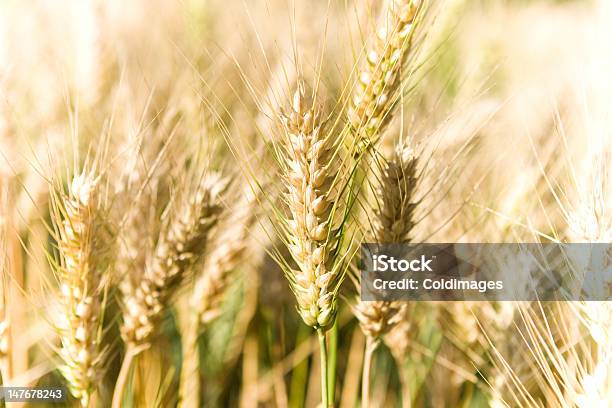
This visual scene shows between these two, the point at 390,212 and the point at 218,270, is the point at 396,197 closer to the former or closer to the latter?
the point at 390,212

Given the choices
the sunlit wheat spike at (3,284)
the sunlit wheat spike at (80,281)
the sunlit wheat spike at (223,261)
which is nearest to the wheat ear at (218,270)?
the sunlit wheat spike at (223,261)

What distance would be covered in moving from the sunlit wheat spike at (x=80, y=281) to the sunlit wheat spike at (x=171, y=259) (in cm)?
6

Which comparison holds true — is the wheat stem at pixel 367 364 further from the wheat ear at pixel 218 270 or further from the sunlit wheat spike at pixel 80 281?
the sunlit wheat spike at pixel 80 281

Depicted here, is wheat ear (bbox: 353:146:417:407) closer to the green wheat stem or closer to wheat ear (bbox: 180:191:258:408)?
the green wheat stem

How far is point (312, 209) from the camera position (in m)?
0.63

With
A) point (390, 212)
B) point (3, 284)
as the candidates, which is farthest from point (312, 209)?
point (3, 284)

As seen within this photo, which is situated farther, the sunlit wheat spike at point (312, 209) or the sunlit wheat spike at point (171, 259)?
the sunlit wheat spike at point (171, 259)

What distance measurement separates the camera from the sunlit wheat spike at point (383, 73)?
68cm

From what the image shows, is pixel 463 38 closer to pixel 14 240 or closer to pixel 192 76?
pixel 192 76

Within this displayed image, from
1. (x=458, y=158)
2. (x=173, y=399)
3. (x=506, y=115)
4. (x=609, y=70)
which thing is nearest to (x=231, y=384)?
(x=173, y=399)

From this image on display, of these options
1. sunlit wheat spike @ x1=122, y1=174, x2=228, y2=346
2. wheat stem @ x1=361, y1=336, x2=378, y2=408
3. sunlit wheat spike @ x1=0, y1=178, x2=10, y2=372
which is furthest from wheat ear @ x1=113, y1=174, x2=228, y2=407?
wheat stem @ x1=361, y1=336, x2=378, y2=408

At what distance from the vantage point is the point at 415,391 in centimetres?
90

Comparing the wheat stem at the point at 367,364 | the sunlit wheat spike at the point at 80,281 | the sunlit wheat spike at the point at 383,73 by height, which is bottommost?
the wheat stem at the point at 367,364

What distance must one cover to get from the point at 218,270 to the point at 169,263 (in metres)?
0.08
